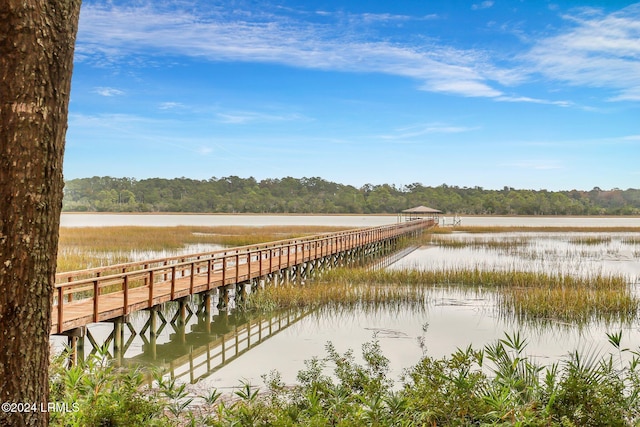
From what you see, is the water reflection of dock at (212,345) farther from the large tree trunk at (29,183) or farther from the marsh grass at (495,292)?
the large tree trunk at (29,183)

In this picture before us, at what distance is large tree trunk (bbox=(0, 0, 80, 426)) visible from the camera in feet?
9.84

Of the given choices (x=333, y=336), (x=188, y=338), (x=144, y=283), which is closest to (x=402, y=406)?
(x=333, y=336)

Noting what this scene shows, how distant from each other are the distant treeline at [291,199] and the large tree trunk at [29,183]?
135 meters

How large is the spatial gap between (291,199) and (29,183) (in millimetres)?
143095

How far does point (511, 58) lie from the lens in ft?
181

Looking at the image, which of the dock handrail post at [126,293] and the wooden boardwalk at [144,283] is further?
the dock handrail post at [126,293]

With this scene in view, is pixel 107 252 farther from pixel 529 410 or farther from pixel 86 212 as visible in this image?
pixel 86 212

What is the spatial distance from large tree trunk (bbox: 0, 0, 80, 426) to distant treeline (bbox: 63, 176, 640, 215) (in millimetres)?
135493

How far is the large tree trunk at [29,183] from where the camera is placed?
3.00 meters

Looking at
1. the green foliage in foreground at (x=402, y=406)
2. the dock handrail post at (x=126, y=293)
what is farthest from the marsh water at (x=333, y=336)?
the green foliage in foreground at (x=402, y=406)

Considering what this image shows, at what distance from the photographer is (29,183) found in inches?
120

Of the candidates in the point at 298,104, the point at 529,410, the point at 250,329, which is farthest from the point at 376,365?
the point at 298,104

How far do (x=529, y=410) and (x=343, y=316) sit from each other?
9505mm

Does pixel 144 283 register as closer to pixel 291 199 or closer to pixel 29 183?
pixel 29 183
